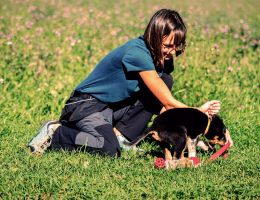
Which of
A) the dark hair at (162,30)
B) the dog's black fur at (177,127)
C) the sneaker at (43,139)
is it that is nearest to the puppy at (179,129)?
the dog's black fur at (177,127)

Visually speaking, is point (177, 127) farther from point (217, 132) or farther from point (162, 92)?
point (217, 132)

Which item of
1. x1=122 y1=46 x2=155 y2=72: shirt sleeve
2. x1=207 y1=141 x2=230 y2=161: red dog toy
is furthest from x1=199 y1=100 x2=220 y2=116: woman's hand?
x1=122 y1=46 x2=155 y2=72: shirt sleeve

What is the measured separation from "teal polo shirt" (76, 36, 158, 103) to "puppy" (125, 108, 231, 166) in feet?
1.55

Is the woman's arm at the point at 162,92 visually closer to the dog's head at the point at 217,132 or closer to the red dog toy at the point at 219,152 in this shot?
the dog's head at the point at 217,132

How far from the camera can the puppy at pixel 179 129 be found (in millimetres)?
4508

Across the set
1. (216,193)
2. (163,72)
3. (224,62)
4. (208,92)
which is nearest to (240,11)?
(224,62)

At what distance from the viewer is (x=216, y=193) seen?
13.0 feet

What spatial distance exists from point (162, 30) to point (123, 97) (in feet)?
2.52

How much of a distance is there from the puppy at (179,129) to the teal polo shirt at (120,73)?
0.47 metres

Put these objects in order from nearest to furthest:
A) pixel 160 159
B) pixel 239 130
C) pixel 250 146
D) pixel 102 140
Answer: pixel 160 159 < pixel 102 140 < pixel 250 146 < pixel 239 130

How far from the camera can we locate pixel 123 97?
16.5ft

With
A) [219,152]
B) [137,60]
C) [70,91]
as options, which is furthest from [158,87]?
[70,91]

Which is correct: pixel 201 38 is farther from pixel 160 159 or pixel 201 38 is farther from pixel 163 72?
pixel 160 159

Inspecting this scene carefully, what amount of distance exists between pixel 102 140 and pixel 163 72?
37.9 inches
